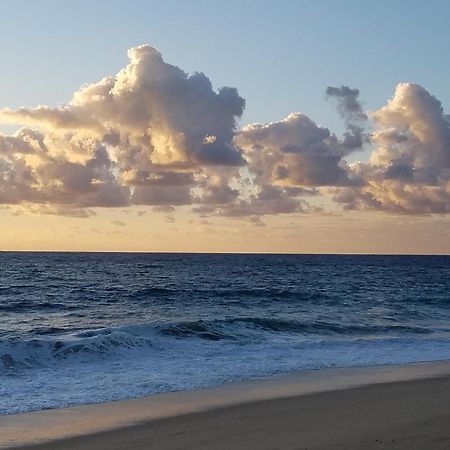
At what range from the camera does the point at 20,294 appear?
4884 cm

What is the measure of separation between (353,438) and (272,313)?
2776 cm

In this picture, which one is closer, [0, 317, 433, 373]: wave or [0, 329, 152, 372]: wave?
[0, 329, 152, 372]: wave

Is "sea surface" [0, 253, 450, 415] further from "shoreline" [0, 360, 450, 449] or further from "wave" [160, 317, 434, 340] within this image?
"shoreline" [0, 360, 450, 449]

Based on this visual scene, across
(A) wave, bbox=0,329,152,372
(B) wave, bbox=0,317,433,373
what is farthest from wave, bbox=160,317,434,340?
(A) wave, bbox=0,329,152,372

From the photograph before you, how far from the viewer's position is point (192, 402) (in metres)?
14.7

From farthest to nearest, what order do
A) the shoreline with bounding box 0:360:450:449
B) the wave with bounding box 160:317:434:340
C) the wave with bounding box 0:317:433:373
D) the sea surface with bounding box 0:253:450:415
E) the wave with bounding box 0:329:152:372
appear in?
1. the wave with bounding box 160:317:434:340
2. the wave with bounding box 0:317:433:373
3. the wave with bounding box 0:329:152:372
4. the sea surface with bounding box 0:253:450:415
5. the shoreline with bounding box 0:360:450:449

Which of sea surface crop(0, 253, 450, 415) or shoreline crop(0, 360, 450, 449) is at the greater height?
shoreline crop(0, 360, 450, 449)

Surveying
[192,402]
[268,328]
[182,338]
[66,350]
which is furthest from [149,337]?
[192,402]

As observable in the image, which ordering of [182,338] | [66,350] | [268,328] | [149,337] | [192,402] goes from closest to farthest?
[192,402]
[66,350]
[149,337]
[182,338]
[268,328]

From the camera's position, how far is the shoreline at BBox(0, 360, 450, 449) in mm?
11938

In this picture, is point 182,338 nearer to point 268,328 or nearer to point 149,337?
point 149,337

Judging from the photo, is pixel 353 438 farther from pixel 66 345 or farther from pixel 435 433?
pixel 66 345

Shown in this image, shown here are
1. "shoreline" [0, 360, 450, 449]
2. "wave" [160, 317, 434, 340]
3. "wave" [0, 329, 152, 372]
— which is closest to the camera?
"shoreline" [0, 360, 450, 449]

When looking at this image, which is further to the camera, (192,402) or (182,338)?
(182,338)
